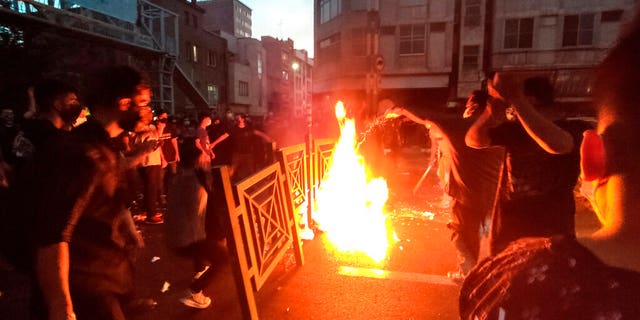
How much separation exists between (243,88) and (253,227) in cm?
4269

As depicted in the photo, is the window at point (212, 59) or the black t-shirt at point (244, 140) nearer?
the black t-shirt at point (244, 140)

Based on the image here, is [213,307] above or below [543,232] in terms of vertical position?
below

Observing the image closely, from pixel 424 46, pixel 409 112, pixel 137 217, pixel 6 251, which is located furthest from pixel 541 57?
pixel 6 251

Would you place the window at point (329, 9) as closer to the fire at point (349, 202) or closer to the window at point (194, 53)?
the window at point (194, 53)

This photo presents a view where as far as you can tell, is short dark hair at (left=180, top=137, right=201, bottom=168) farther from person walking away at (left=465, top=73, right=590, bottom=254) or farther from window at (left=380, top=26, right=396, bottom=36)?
window at (left=380, top=26, right=396, bottom=36)

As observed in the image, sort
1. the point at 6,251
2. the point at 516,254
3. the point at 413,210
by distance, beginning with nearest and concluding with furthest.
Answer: the point at 516,254
the point at 6,251
the point at 413,210

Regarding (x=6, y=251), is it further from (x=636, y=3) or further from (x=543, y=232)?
(x=543, y=232)

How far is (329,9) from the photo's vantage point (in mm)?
33219

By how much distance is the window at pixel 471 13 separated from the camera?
88.4 ft

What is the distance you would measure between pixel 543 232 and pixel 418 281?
Result: 2.09 meters

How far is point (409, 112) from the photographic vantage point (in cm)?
441

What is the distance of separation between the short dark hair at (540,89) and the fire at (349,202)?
3.86 meters

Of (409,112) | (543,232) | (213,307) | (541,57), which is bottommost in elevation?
(213,307)

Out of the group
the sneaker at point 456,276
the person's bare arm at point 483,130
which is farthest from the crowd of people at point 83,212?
the sneaker at point 456,276
